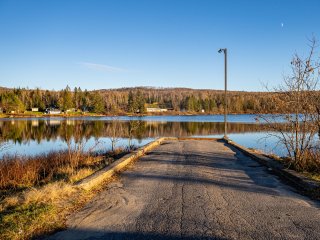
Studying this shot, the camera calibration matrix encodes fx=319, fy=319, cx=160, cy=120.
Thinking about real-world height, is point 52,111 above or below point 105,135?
above

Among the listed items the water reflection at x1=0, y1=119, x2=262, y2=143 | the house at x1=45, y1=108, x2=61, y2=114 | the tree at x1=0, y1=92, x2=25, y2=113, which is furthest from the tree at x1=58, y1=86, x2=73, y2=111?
the water reflection at x1=0, y1=119, x2=262, y2=143

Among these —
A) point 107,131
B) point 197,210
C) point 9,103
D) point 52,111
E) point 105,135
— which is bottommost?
point 105,135

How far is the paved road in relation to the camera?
5.14 m

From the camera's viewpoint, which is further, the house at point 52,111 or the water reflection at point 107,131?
the house at point 52,111

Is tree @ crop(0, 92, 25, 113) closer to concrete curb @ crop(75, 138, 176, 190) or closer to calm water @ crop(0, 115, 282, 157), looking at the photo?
calm water @ crop(0, 115, 282, 157)

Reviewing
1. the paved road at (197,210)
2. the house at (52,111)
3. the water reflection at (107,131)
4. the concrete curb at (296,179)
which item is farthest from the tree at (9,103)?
the concrete curb at (296,179)

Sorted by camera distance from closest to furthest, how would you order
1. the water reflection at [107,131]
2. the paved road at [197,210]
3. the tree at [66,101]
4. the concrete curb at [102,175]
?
the paved road at [197,210]
the concrete curb at [102,175]
the water reflection at [107,131]
the tree at [66,101]

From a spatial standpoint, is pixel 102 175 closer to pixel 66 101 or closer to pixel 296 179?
pixel 296 179

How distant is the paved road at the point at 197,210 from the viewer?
5.14m

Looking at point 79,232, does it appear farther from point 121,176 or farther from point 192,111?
point 192,111

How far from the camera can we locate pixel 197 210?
6289mm

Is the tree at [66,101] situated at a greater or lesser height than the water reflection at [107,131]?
greater

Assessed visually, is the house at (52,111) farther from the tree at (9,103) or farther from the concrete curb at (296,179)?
the concrete curb at (296,179)

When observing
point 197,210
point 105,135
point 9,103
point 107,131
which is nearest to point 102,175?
point 197,210
